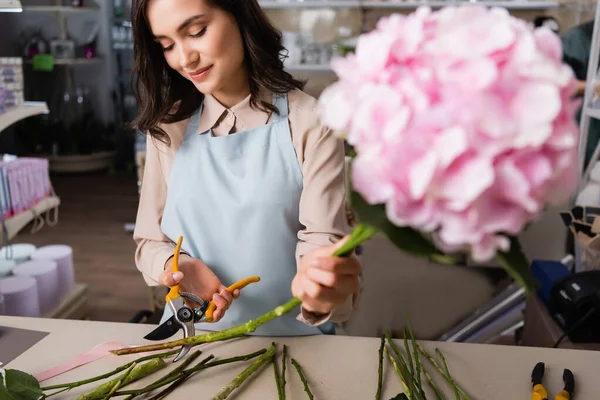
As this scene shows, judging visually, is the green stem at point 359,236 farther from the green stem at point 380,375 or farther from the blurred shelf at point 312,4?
the blurred shelf at point 312,4

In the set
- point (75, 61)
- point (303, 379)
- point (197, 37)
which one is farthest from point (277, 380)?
point (75, 61)

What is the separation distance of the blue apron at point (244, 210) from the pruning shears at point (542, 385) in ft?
1.39

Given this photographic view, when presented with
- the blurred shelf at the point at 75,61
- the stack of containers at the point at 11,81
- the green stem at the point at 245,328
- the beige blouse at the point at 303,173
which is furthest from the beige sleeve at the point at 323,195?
the blurred shelf at the point at 75,61

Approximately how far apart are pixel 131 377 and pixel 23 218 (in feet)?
5.02

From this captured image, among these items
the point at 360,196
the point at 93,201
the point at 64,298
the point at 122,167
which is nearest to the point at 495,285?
the point at 64,298

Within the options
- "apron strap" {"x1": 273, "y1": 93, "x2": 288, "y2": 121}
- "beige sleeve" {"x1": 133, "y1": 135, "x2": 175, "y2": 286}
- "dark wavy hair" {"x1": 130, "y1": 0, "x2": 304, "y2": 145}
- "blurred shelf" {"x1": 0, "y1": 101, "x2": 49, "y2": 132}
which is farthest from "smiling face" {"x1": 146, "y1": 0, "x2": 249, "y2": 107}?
"blurred shelf" {"x1": 0, "y1": 101, "x2": 49, "y2": 132}

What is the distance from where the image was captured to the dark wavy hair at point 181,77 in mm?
1112

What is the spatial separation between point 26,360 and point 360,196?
835 mm

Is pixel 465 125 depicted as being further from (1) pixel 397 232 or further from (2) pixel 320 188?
(2) pixel 320 188

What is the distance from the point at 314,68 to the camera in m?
3.92

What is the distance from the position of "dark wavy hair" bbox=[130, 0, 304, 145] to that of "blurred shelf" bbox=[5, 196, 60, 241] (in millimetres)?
1154

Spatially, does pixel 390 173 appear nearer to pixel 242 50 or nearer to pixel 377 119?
pixel 377 119

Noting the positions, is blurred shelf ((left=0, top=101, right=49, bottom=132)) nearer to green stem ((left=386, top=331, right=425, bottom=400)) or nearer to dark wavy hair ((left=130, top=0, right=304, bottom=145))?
dark wavy hair ((left=130, top=0, right=304, bottom=145))

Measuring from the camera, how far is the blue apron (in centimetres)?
118
